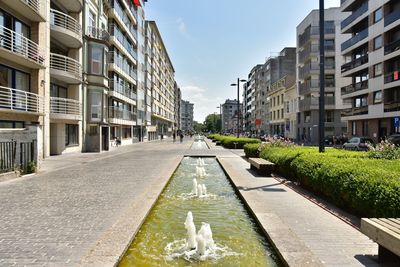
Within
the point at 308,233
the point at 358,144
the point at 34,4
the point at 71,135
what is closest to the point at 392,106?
the point at 358,144

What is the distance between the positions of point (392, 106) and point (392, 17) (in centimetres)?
926

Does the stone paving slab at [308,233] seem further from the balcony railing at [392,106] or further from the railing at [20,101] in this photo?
the balcony railing at [392,106]

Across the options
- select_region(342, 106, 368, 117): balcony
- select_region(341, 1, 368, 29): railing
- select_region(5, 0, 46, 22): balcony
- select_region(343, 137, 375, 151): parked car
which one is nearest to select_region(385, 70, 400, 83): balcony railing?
select_region(342, 106, 368, 117): balcony

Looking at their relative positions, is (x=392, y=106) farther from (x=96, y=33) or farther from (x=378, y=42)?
(x=96, y=33)

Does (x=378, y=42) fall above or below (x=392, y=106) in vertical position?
above

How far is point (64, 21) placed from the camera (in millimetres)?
24688

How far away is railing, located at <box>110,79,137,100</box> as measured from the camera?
122 ft

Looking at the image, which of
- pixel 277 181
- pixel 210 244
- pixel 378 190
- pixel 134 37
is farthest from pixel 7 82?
pixel 134 37

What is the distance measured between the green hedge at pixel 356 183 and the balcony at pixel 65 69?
18.8m

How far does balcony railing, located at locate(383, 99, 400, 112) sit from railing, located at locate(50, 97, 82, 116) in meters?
30.9

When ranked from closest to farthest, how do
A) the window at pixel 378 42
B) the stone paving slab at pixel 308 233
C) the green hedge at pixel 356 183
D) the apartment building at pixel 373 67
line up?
1. the stone paving slab at pixel 308 233
2. the green hedge at pixel 356 183
3. the apartment building at pixel 373 67
4. the window at pixel 378 42

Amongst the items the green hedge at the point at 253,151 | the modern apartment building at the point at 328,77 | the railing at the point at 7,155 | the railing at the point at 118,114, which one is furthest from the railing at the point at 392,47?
the railing at the point at 7,155

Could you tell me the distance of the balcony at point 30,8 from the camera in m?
17.8

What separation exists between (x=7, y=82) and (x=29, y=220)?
1469 cm
